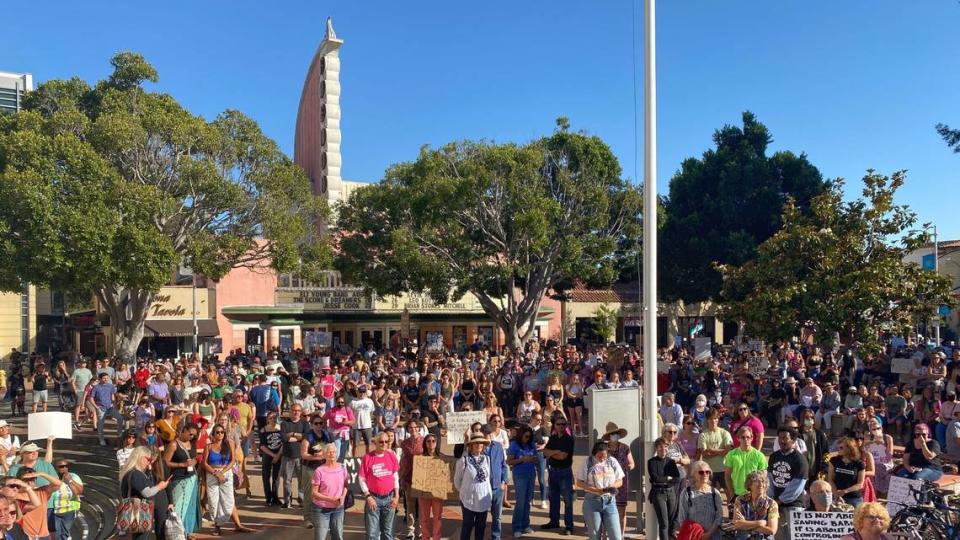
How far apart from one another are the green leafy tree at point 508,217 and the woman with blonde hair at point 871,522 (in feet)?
73.7

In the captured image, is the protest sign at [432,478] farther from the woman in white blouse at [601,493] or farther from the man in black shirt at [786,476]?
the man in black shirt at [786,476]

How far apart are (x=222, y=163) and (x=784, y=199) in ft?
91.8

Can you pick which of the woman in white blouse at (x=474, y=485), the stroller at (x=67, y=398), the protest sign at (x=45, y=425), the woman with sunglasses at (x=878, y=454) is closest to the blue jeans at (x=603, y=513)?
the woman in white blouse at (x=474, y=485)

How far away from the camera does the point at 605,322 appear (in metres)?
42.5

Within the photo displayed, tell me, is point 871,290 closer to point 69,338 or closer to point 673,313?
point 673,313

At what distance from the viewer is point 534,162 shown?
95.7 feet

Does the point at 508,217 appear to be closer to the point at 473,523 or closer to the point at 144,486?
the point at 473,523

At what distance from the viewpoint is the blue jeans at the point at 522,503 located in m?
9.52

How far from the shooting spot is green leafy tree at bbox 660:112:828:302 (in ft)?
132

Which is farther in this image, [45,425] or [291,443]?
[291,443]

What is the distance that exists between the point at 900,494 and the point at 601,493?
3265 millimetres

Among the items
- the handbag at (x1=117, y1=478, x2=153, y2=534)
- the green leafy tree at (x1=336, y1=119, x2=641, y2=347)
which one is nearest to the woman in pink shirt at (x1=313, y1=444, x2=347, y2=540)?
the handbag at (x1=117, y1=478, x2=153, y2=534)

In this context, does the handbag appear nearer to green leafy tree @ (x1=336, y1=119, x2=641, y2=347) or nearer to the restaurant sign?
green leafy tree @ (x1=336, y1=119, x2=641, y2=347)

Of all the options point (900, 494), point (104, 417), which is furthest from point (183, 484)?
point (104, 417)
